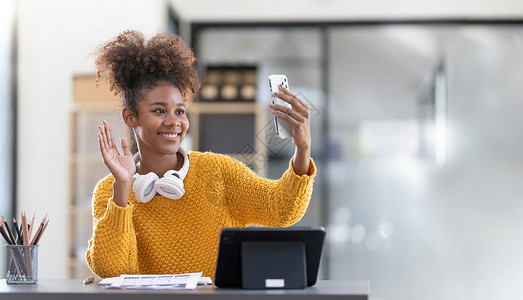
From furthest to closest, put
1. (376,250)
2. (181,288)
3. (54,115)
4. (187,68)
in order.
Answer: (376,250) → (54,115) → (187,68) → (181,288)

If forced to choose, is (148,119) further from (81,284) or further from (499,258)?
(499,258)

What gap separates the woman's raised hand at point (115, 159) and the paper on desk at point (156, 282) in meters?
0.27

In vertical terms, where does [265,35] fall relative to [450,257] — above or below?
above

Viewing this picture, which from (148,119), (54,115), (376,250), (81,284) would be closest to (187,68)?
(148,119)

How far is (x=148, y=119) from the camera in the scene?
217 centimetres

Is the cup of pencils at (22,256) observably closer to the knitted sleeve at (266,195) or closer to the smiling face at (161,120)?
the smiling face at (161,120)

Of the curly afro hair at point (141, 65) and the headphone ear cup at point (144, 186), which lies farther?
the curly afro hair at point (141, 65)

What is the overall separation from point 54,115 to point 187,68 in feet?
10.2

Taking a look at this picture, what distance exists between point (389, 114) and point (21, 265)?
398 cm

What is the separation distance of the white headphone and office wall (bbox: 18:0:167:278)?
3110mm

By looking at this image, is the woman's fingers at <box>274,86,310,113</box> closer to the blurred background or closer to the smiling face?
the smiling face

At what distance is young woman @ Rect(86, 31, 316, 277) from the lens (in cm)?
201

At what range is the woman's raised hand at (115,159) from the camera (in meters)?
1.97

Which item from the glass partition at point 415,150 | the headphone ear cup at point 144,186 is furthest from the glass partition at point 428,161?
the headphone ear cup at point 144,186
